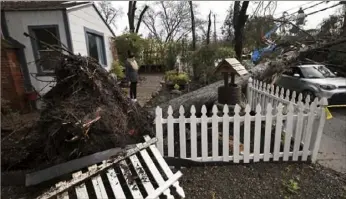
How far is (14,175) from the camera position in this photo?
269cm

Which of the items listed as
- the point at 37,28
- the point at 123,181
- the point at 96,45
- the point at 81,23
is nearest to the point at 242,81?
the point at 123,181

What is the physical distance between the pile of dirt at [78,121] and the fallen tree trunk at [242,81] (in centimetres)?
134

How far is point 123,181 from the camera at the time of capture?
237cm

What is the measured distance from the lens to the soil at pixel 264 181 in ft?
8.65

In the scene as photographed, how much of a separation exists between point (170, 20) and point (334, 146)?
94.5ft

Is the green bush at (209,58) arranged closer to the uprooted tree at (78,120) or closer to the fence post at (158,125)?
the uprooted tree at (78,120)

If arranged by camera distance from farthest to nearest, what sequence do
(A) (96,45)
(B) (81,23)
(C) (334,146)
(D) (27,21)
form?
(A) (96,45)
(B) (81,23)
(D) (27,21)
(C) (334,146)

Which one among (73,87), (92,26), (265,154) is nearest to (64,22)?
(92,26)

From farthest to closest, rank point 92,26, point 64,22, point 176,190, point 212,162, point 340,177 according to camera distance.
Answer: point 92,26
point 64,22
point 212,162
point 340,177
point 176,190

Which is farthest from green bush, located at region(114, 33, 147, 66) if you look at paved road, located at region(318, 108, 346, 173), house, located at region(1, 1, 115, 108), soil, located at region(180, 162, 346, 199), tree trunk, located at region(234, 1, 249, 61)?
soil, located at region(180, 162, 346, 199)

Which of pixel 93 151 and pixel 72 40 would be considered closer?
pixel 93 151

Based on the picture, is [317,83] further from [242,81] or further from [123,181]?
[123,181]

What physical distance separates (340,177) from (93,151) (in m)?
3.42

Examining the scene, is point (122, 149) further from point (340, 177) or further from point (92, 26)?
point (92, 26)
